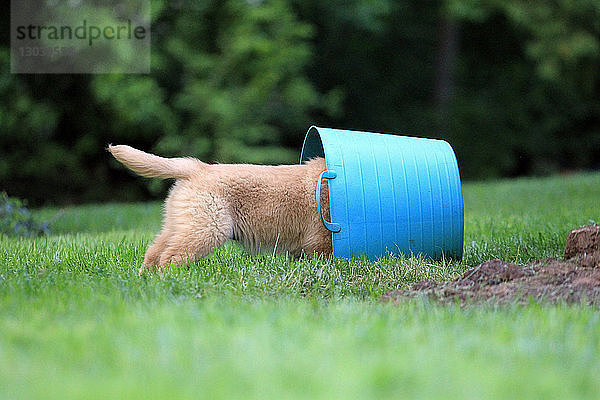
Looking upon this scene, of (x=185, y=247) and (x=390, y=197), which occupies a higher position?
(x=390, y=197)

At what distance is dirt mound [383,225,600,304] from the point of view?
3.78 metres

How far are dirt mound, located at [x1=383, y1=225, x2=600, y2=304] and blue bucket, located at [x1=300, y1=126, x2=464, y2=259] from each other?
78cm

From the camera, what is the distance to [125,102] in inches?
559

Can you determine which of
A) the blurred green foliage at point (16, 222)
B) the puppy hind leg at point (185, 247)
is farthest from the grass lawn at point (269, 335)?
the blurred green foliage at point (16, 222)

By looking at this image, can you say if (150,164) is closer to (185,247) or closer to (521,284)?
(185,247)

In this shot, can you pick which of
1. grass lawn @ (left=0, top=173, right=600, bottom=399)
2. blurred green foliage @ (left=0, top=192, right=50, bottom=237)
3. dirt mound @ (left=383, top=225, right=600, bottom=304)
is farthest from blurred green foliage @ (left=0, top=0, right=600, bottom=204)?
dirt mound @ (left=383, top=225, right=600, bottom=304)

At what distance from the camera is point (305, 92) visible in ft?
52.4

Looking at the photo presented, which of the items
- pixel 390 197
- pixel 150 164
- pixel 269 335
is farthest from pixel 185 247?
pixel 269 335

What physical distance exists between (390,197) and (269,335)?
2428 mm

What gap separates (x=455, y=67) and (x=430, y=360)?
19240 millimetres

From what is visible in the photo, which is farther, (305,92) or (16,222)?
(305,92)

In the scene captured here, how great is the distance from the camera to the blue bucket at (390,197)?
16.0 feet

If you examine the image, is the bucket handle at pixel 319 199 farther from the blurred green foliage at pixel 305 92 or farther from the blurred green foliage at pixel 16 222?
the blurred green foliage at pixel 305 92

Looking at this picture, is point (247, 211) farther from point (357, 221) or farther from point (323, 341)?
point (323, 341)
